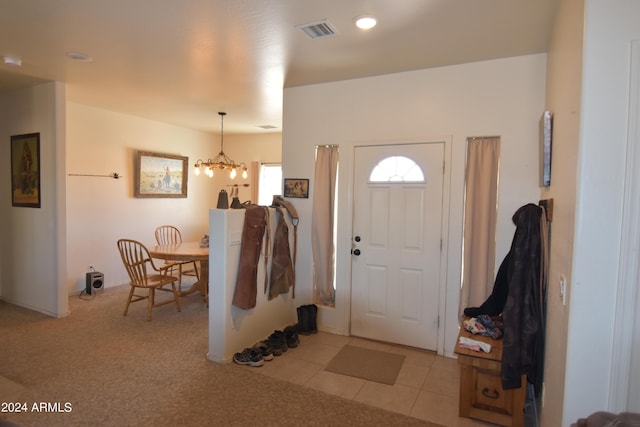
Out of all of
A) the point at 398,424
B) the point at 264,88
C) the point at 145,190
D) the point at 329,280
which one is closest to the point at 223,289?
the point at 329,280

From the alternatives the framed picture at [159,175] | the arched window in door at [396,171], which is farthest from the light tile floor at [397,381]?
the framed picture at [159,175]

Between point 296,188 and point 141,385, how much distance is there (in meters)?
2.30

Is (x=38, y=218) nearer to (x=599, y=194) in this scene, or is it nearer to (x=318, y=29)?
(x=318, y=29)

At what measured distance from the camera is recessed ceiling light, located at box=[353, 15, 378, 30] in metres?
2.36

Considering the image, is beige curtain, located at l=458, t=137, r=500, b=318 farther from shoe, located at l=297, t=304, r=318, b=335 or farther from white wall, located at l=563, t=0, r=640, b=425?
white wall, located at l=563, t=0, r=640, b=425

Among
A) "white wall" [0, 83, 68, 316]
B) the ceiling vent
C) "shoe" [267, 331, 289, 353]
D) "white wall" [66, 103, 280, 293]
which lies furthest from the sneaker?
"white wall" [66, 103, 280, 293]

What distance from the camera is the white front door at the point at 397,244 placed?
336 cm

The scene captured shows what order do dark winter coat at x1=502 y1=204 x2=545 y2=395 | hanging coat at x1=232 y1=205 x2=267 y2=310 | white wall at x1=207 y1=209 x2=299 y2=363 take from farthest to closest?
hanging coat at x1=232 y1=205 x2=267 y2=310, white wall at x1=207 y1=209 x2=299 y2=363, dark winter coat at x1=502 y1=204 x2=545 y2=395

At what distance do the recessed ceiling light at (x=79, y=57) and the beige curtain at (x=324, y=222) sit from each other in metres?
2.26

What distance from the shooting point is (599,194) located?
→ 1.35 m

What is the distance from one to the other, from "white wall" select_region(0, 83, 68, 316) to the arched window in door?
346cm

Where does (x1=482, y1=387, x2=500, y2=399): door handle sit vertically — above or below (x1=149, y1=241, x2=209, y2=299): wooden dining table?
below

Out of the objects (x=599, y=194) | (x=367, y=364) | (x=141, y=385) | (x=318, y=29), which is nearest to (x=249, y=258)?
(x=141, y=385)

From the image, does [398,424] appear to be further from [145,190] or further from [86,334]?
[145,190]
